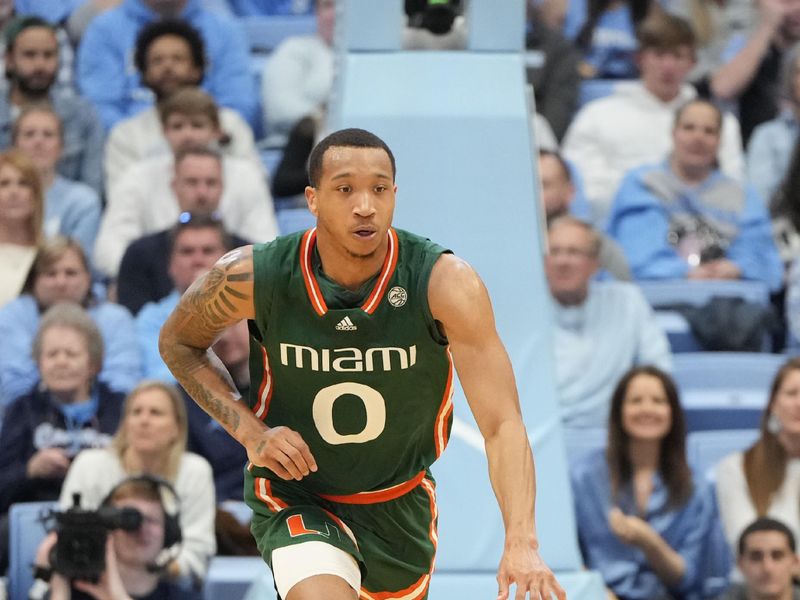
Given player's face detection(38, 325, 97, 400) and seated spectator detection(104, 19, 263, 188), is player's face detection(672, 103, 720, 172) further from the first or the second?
player's face detection(38, 325, 97, 400)

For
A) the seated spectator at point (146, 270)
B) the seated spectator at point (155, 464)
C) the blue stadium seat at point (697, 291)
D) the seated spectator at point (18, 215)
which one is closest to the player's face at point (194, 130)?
the seated spectator at point (146, 270)

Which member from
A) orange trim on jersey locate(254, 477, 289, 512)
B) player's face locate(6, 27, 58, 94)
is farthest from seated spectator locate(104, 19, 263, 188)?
orange trim on jersey locate(254, 477, 289, 512)

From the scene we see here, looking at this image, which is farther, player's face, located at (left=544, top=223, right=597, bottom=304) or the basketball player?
player's face, located at (left=544, top=223, right=597, bottom=304)

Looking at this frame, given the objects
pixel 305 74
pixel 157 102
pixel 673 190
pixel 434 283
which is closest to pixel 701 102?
pixel 673 190

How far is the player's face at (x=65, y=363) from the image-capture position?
6227 mm

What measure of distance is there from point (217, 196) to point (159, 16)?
1.62 meters

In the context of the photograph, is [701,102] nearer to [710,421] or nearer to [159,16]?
[710,421]

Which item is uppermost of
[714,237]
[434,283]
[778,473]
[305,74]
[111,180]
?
[305,74]

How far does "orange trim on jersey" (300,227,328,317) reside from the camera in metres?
3.73

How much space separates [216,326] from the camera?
12.7ft

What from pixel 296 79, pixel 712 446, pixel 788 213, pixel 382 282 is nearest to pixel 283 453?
pixel 382 282

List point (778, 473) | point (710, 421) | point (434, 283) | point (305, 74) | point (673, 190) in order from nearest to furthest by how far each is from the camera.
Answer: point (434, 283)
point (778, 473)
point (710, 421)
point (673, 190)
point (305, 74)

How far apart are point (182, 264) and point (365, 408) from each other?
303 cm

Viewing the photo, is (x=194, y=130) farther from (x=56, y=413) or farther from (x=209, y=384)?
(x=209, y=384)
